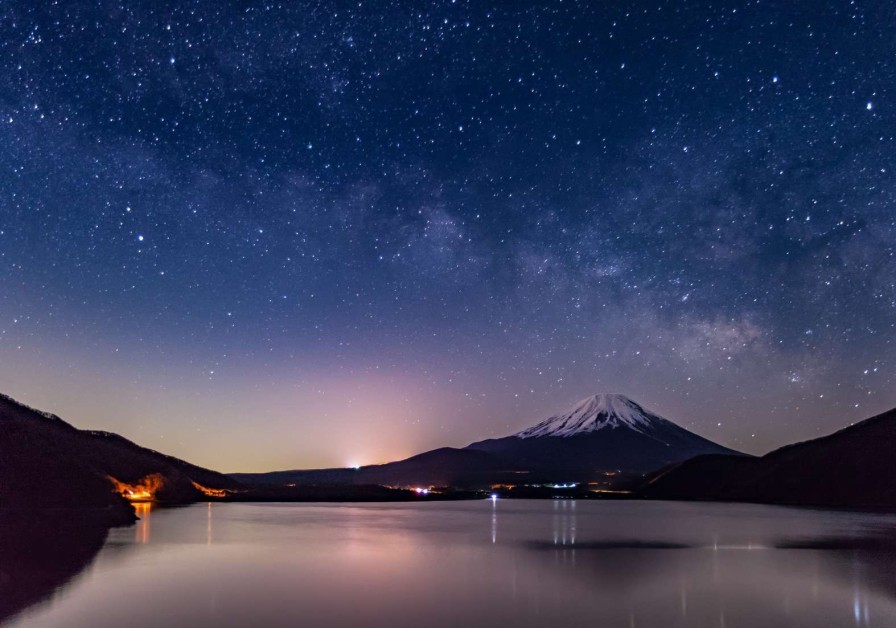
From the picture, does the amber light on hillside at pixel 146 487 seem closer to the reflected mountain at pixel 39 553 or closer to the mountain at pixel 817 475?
the reflected mountain at pixel 39 553

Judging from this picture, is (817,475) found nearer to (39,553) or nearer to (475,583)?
(475,583)

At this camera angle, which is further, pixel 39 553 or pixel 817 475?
pixel 817 475

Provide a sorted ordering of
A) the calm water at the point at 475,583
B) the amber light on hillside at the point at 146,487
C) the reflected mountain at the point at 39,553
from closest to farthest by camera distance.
Answer: the calm water at the point at 475,583 → the reflected mountain at the point at 39,553 → the amber light on hillside at the point at 146,487

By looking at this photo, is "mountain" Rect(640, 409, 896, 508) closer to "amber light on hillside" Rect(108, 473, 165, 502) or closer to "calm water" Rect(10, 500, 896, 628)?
"calm water" Rect(10, 500, 896, 628)

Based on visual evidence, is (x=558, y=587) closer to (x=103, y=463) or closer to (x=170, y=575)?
(x=170, y=575)

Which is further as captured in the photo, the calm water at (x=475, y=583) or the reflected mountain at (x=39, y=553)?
the reflected mountain at (x=39, y=553)

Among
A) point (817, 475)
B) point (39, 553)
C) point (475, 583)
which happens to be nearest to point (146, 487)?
point (39, 553)

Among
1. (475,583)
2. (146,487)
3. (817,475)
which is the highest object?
(475,583)

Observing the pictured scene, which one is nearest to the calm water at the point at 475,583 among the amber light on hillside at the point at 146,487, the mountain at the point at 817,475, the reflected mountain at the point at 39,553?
the reflected mountain at the point at 39,553
